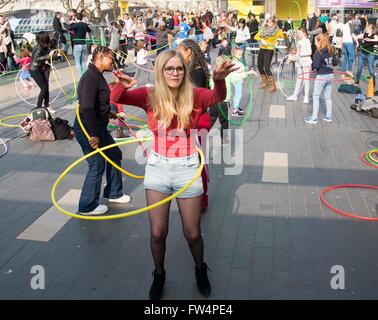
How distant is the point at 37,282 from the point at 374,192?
168 inches

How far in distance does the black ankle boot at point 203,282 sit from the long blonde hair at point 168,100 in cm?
125

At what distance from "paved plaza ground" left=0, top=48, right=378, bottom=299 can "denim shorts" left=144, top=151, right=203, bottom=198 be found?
0.97 metres

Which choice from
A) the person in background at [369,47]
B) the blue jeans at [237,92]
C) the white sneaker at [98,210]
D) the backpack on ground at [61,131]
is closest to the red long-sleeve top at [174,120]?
the white sneaker at [98,210]

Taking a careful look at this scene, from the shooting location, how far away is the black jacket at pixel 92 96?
175 inches

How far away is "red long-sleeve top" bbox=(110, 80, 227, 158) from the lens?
317 centimetres

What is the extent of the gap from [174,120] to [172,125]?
40 mm

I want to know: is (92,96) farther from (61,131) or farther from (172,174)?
(61,131)

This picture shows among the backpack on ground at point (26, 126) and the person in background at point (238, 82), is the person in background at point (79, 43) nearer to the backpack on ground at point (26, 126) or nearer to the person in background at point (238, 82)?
the backpack on ground at point (26, 126)

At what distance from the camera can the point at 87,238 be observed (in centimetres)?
459

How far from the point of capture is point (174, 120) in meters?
3.16

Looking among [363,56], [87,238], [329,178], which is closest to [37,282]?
[87,238]

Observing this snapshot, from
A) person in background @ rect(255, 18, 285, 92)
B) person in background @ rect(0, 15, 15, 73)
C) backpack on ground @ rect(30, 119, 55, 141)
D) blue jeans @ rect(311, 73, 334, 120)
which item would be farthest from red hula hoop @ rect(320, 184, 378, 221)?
person in background @ rect(0, 15, 15, 73)

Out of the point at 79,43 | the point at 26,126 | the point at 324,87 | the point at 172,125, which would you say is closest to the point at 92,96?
the point at 172,125

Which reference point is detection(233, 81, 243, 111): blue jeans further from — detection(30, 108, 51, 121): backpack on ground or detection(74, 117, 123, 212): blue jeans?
detection(74, 117, 123, 212): blue jeans
